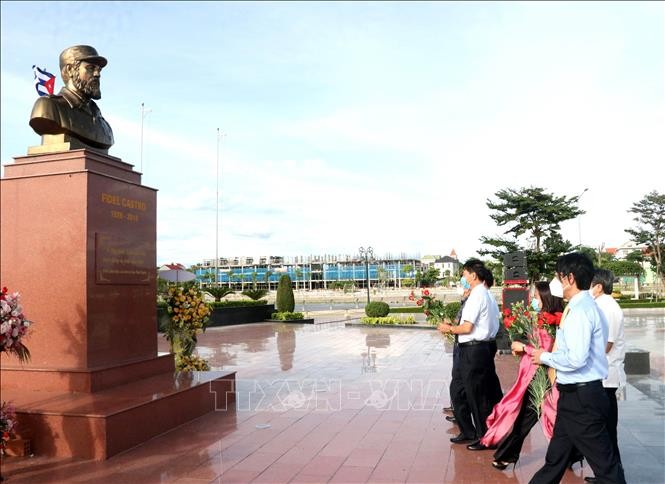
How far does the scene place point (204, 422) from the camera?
5.72 metres

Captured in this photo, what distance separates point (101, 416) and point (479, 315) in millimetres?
3179

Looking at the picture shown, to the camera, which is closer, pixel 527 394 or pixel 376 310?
pixel 527 394

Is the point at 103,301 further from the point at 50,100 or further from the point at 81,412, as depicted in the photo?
the point at 50,100

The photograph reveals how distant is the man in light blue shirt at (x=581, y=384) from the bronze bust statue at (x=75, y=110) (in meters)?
4.96

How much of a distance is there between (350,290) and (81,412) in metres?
75.3

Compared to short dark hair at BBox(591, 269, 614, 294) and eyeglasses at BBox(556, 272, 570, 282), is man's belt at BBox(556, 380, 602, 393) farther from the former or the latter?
short dark hair at BBox(591, 269, 614, 294)

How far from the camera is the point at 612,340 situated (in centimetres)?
416

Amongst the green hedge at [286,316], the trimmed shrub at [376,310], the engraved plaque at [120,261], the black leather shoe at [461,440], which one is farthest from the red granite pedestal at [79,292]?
the green hedge at [286,316]

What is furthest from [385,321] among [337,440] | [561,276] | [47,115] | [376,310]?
[561,276]

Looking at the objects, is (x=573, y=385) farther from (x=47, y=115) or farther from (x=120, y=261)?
(x=47, y=115)

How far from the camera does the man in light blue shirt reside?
2994 mm

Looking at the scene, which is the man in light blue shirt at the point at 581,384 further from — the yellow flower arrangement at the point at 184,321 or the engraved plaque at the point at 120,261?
the yellow flower arrangement at the point at 184,321

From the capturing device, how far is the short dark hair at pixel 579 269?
314 cm

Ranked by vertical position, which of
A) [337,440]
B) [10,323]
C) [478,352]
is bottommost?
[337,440]
